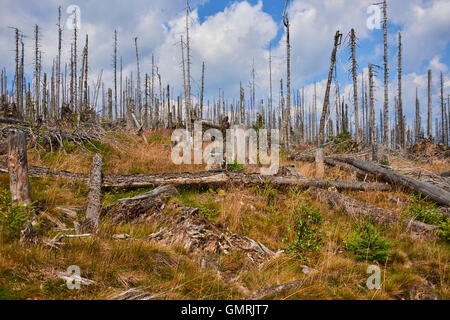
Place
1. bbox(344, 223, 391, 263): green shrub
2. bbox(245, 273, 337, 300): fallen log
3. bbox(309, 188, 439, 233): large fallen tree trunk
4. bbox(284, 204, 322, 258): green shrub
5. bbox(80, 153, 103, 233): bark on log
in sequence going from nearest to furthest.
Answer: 1. bbox(245, 273, 337, 300): fallen log
2. bbox(344, 223, 391, 263): green shrub
3. bbox(284, 204, 322, 258): green shrub
4. bbox(80, 153, 103, 233): bark on log
5. bbox(309, 188, 439, 233): large fallen tree trunk

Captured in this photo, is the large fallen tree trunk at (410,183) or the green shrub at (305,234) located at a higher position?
the large fallen tree trunk at (410,183)

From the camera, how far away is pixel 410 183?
19.3 feet

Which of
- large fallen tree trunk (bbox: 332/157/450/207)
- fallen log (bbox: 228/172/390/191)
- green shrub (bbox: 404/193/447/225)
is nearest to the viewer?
green shrub (bbox: 404/193/447/225)

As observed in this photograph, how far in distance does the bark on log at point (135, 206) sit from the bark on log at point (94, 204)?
308 mm

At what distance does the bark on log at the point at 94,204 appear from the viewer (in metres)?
3.74

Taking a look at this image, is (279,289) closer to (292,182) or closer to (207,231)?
(207,231)

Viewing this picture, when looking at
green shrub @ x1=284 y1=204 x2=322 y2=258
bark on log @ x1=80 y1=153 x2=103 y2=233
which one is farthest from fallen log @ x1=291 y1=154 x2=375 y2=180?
bark on log @ x1=80 y1=153 x2=103 y2=233

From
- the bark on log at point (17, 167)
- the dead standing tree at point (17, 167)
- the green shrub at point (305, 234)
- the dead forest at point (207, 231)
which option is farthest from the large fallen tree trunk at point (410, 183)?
the bark on log at point (17, 167)

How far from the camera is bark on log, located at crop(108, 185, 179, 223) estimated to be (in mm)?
4344

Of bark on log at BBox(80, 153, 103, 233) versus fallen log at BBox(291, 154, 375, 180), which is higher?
fallen log at BBox(291, 154, 375, 180)

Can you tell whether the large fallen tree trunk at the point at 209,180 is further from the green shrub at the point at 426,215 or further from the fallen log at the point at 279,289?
the fallen log at the point at 279,289

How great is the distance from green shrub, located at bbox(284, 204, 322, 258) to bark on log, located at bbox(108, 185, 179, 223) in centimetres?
295

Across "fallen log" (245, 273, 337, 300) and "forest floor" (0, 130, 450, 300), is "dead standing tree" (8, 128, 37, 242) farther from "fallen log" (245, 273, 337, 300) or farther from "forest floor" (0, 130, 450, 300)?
"fallen log" (245, 273, 337, 300)

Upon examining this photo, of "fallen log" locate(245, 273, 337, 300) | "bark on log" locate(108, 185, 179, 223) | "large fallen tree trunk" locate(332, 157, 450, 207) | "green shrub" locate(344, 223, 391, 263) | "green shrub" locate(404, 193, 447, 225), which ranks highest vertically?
"large fallen tree trunk" locate(332, 157, 450, 207)
